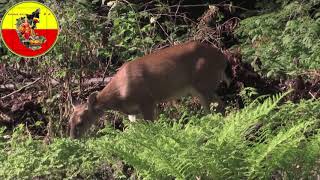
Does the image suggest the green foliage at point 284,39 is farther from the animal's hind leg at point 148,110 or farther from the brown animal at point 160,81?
the animal's hind leg at point 148,110

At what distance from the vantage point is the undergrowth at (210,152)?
5996 mm

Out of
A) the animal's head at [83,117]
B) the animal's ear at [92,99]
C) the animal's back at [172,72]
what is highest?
the animal's back at [172,72]

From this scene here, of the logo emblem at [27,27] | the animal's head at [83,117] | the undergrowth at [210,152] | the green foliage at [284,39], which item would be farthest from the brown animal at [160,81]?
the undergrowth at [210,152]

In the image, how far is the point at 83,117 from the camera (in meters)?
10.5

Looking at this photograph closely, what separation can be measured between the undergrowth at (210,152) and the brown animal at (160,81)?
10.1ft

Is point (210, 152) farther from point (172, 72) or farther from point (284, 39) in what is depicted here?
point (284, 39)

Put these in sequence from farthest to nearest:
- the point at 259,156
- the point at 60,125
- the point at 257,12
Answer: the point at 257,12
the point at 60,125
the point at 259,156

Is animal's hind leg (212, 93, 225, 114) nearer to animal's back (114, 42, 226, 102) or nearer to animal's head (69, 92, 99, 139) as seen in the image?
animal's back (114, 42, 226, 102)

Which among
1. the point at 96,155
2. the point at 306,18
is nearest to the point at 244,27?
the point at 306,18

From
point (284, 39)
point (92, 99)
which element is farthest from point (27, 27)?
point (284, 39)

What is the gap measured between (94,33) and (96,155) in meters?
4.73

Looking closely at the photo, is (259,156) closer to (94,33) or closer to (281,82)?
(281,82)

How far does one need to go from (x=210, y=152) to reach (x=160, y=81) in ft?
16.5

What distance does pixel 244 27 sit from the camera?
1291 centimetres
